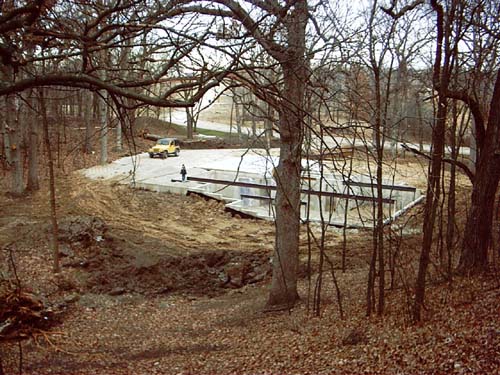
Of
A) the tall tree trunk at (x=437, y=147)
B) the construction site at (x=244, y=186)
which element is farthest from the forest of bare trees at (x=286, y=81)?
the construction site at (x=244, y=186)

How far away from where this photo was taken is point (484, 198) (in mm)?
8453

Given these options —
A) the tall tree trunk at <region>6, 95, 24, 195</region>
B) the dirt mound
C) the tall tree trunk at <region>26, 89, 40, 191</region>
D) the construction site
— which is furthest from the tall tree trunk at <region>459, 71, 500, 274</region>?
the tall tree trunk at <region>26, 89, 40, 191</region>

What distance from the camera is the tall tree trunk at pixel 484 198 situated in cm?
837

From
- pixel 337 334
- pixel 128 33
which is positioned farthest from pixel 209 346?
pixel 128 33

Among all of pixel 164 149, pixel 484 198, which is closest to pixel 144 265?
pixel 484 198

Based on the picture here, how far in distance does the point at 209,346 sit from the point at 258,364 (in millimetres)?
1511

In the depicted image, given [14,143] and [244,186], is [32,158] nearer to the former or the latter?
[14,143]

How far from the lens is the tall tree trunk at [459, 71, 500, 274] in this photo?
27.5 feet

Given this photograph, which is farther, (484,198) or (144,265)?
(144,265)

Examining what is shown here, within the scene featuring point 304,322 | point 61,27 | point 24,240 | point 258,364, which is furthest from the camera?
point 24,240

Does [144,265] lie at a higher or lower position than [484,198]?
lower

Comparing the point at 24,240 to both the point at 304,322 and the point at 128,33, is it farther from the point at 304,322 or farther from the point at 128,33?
the point at 128,33

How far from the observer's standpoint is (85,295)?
1158cm

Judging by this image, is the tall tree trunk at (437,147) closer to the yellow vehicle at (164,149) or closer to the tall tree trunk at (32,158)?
the tall tree trunk at (32,158)
